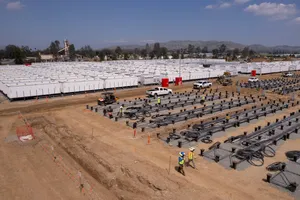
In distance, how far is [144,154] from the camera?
14312 millimetres

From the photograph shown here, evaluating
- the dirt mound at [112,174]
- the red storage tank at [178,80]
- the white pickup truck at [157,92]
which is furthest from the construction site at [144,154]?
the red storage tank at [178,80]

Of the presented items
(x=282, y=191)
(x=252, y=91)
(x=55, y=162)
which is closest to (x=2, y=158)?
(x=55, y=162)

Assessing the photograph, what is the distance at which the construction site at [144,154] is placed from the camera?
1059 cm

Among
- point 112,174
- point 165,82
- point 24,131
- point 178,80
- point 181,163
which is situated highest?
point 178,80

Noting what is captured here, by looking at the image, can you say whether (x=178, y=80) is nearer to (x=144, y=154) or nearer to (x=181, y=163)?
(x=144, y=154)

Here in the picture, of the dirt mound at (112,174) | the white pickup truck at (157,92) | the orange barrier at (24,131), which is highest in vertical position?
the white pickup truck at (157,92)

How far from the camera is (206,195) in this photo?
33.3 feet

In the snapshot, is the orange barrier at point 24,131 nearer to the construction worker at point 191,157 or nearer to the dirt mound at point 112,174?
the dirt mound at point 112,174

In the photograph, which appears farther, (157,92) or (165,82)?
(165,82)

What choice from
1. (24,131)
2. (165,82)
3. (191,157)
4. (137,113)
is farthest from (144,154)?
(165,82)

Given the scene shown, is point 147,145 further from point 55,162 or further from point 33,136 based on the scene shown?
point 33,136

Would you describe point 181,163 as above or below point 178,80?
below

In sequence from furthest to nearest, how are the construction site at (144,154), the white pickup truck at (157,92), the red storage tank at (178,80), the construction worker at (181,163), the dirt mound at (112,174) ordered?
the red storage tank at (178,80) < the white pickup truck at (157,92) < the construction worker at (181,163) < the construction site at (144,154) < the dirt mound at (112,174)

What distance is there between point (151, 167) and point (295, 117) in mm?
17699
